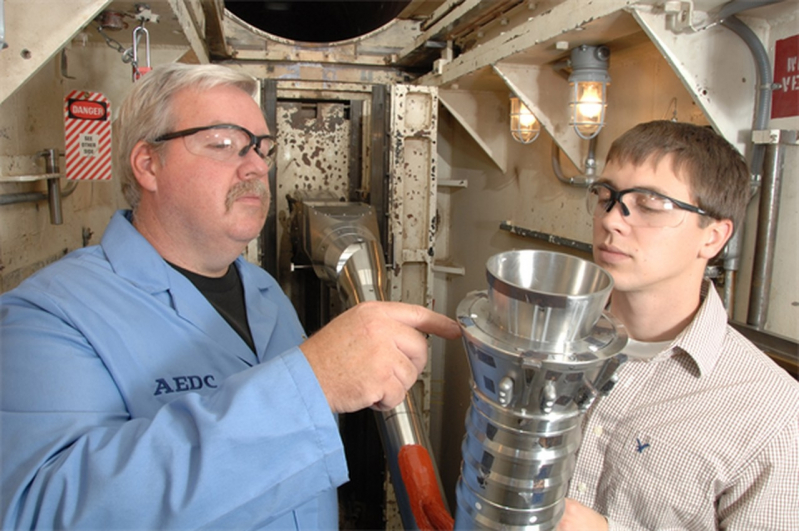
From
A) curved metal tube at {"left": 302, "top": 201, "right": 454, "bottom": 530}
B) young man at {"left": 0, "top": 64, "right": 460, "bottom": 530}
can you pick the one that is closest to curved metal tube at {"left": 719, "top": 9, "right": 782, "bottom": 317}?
curved metal tube at {"left": 302, "top": 201, "right": 454, "bottom": 530}

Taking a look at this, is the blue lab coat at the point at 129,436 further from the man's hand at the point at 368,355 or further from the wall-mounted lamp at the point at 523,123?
the wall-mounted lamp at the point at 523,123

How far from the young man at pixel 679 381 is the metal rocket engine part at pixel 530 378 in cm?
32

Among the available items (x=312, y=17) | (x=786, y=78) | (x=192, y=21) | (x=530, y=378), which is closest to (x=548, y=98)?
(x=786, y=78)

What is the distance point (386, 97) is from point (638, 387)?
2042mm

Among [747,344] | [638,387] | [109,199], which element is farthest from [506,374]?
[109,199]

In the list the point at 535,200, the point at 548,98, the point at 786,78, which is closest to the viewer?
the point at 786,78

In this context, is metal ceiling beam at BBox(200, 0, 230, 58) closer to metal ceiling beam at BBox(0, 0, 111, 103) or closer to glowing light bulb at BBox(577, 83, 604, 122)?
metal ceiling beam at BBox(0, 0, 111, 103)

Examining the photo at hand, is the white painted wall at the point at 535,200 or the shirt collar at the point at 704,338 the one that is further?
the white painted wall at the point at 535,200

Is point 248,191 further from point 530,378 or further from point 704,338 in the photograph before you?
point 704,338

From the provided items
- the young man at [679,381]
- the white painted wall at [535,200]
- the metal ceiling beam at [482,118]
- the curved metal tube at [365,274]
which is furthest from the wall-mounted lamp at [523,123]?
the young man at [679,381]

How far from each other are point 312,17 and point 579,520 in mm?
4797

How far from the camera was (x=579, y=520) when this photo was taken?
3.04 ft

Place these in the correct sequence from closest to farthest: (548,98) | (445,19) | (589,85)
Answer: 1. (589,85)
2. (548,98)
3. (445,19)

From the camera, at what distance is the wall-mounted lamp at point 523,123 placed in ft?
8.07
